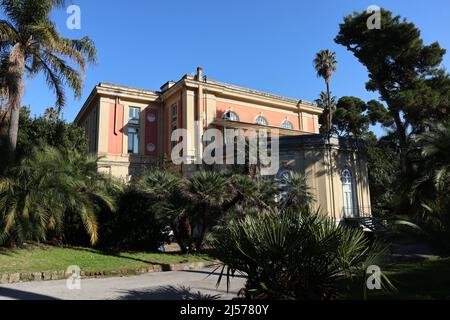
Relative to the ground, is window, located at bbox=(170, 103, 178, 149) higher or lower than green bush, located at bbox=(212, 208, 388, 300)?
higher

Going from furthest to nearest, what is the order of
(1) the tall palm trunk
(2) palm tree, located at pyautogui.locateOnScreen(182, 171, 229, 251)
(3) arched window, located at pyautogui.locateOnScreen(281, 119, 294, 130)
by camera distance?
(3) arched window, located at pyautogui.locateOnScreen(281, 119, 294, 130)
(2) palm tree, located at pyautogui.locateOnScreen(182, 171, 229, 251)
(1) the tall palm trunk

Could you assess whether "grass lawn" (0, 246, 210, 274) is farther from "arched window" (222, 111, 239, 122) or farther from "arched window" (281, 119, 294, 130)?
"arched window" (281, 119, 294, 130)

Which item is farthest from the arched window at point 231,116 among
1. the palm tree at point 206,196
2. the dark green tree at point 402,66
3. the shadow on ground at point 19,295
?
the shadow on ground at point 19,295

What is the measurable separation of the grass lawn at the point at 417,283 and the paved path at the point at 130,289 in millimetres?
2993

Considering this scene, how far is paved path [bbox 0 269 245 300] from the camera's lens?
26.5 feet

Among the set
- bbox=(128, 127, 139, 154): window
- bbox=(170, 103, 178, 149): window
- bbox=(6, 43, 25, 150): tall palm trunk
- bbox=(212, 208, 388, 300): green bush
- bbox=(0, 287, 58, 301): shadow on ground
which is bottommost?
bbox=(0, 287, 58, 301): shadow on ground

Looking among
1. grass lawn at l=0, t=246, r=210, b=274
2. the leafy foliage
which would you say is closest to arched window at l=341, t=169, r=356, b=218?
grass lawn at l=0, t=246, r=210, b=274

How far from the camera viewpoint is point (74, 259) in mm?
13133

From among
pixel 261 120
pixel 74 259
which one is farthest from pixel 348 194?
pixel 74 259

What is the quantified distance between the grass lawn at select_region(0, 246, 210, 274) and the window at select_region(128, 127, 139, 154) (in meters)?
20.6

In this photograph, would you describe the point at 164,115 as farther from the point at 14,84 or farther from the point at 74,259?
the point at 74,259

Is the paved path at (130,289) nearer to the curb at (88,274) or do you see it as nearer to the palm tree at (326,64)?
the curb at (88,274)

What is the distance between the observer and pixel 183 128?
33.0 m
